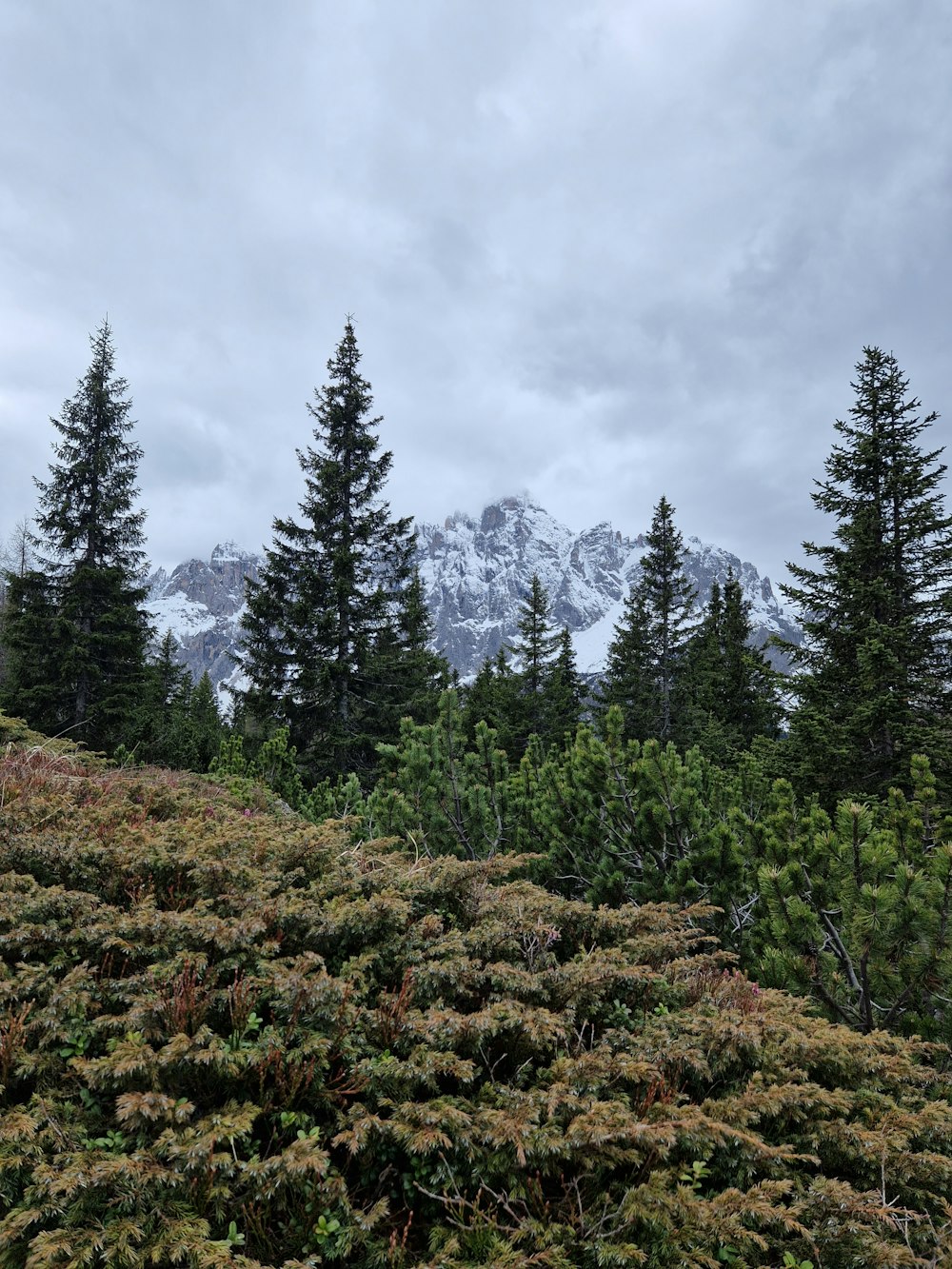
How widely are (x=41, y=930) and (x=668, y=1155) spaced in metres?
2.32

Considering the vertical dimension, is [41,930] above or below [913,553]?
below

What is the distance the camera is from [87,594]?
1742cm

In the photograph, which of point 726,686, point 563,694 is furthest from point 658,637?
point 563,694

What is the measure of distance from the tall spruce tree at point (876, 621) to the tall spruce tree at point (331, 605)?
30.0 ft

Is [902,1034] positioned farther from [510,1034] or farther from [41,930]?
[41,930]

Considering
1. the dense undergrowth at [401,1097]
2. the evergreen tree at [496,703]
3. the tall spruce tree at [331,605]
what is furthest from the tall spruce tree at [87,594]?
the dense undergrowth at [401,1097]

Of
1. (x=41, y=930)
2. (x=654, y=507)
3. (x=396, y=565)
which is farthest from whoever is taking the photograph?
(x=654, y=507)

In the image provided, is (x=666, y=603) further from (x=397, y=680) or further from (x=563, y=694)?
(x=397, y=680)

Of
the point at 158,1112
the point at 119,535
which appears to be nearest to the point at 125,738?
the point at 119,535

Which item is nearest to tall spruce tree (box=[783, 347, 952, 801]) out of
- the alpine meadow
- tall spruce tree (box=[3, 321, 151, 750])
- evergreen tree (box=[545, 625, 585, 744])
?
the alpine meadow

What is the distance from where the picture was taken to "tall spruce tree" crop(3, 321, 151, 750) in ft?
54.1

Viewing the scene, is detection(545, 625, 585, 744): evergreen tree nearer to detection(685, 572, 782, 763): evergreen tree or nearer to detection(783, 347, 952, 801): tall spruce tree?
detection(685, 572, 782, 763): evergreen tree

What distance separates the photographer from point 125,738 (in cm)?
1520

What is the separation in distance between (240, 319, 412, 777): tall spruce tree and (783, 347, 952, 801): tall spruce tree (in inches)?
361
